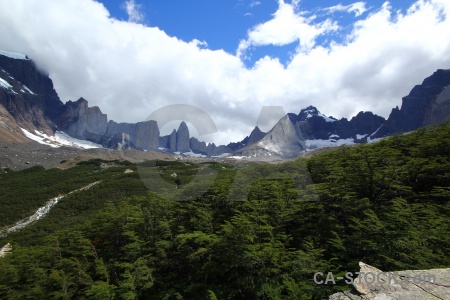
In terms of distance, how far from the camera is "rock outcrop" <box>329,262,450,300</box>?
627 cm

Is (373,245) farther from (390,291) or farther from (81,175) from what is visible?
(81,175)

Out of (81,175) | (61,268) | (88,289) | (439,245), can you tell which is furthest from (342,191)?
(81,175)

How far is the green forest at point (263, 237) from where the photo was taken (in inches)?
391

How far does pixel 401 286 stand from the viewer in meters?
6.50

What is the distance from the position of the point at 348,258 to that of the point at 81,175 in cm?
9077

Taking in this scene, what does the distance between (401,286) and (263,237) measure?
5.81m

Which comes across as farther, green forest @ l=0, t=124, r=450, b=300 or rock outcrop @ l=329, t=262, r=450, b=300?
green forest @ l=0, t=124, r=450, b=300

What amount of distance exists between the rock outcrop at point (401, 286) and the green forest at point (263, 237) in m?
1.69

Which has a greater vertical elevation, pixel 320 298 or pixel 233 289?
pixel 320 298

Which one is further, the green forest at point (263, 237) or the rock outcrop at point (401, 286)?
the green forest at point (263, 237)

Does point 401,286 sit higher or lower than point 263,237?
higher

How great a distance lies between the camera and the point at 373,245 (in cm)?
988

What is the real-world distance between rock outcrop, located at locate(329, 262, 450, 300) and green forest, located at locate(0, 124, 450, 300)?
1.69 metres

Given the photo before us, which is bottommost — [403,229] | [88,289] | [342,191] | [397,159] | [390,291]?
[88,289]
